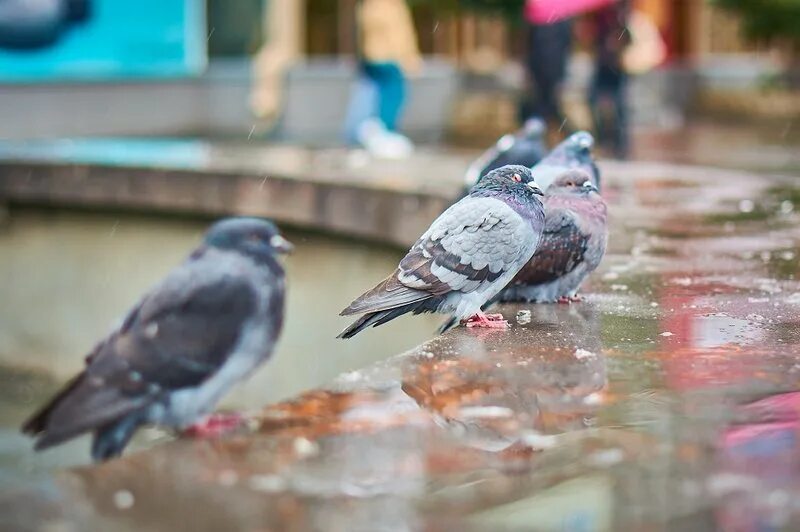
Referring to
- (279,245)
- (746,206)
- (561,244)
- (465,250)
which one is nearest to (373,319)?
(465,250)

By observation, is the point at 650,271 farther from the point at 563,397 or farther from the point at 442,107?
the point at 442,107

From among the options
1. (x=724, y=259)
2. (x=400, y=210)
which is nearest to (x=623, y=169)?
(x=400, y=210)

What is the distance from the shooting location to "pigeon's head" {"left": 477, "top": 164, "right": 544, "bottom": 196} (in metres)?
4.29

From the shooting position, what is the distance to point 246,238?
286 cm

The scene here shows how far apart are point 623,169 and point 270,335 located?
795 centimetres

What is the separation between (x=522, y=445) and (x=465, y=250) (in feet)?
3.29

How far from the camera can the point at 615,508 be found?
9.52 feet

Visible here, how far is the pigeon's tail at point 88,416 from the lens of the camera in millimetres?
2727

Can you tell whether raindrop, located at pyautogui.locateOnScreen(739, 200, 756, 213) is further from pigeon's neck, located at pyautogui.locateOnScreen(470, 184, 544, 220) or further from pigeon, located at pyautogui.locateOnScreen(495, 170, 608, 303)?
pigeon's neck, located at pyautogui.locateOnScreen(470, 184, 544, 220)

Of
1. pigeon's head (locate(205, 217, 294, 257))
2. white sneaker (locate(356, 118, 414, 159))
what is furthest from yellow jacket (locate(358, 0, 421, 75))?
pigeon's head (locate(205, 217, 294, 257))

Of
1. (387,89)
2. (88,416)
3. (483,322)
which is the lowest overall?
(483,322)

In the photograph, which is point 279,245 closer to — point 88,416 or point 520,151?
point 88,416

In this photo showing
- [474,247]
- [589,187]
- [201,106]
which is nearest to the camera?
[474,247]

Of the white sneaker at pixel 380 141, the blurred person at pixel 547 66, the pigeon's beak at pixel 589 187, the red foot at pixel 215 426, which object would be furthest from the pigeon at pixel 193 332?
the blurred person at pixel 547 66
